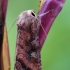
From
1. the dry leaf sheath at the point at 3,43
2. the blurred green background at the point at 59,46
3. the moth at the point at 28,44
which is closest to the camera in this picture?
the dry leaf sheath at the point at 3,43

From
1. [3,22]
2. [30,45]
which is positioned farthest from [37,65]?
[3,22]

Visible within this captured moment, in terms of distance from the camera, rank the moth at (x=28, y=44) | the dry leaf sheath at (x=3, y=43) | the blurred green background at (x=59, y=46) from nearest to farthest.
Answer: the dry leaf sheath at (x=3, y=43) → the moth at (x=28, y=44) → the blurred green background at (x=59, y=46)

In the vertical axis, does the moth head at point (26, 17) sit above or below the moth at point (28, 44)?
above

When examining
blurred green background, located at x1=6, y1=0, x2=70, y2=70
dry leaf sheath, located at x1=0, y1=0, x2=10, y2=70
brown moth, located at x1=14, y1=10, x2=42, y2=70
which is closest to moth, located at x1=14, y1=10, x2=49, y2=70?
brown moth, located at x1=14, y1=10, x2=42, y2=70

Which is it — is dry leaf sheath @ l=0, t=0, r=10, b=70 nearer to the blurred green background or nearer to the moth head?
the moth head

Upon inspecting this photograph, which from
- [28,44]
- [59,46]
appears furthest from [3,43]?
[59,46]

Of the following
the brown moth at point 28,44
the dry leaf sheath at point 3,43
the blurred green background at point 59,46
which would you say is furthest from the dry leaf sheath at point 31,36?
the blurred green background at point 59,46

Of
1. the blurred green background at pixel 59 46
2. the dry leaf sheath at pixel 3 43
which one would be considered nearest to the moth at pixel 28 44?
the dry leaf sheath at pixel 3 43

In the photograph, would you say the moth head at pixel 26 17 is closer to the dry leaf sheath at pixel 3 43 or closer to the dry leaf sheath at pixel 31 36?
the dry leaf sheath at pixel 31 36

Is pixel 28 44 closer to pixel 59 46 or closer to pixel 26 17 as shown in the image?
pixel 26 17

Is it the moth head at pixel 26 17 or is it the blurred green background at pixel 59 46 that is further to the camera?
the blurred green background at pixel 59 46
